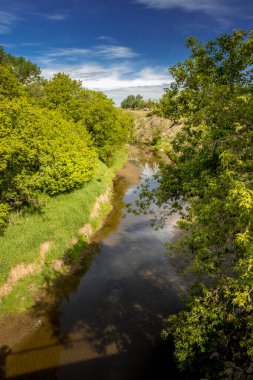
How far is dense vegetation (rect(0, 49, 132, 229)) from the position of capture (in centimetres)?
2311

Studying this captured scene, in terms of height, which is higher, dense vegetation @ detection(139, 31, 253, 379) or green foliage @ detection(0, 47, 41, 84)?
green foliage @ detection(0, 47, 41, 84)

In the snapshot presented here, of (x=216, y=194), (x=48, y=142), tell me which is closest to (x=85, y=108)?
(x=48, y=142)

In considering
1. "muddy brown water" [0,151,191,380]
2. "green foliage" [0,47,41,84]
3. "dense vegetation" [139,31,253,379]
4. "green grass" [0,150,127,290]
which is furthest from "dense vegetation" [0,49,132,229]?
"green foliage" [0,47,41,84]

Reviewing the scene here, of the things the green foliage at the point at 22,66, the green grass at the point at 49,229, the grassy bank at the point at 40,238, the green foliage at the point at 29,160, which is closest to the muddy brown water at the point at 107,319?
the grassy bank at the point at 40,238

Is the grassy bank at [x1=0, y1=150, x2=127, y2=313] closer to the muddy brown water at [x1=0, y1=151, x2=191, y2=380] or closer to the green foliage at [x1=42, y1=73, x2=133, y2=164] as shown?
the muddy brown water at [x1=0, y1=151, x2=191, y2=380]

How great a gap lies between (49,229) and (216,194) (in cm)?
1875

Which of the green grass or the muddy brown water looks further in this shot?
the green grass

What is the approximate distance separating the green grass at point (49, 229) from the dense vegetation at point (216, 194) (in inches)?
472

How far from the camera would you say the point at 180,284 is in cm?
2462

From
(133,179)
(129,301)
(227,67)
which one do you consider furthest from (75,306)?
(133,179)

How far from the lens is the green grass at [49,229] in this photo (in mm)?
22797

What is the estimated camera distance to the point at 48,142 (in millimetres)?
29922

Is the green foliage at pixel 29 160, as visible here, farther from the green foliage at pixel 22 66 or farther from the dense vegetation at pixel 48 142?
the green foliage at pixel 22 66

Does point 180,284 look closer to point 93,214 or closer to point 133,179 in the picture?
point 93,214
